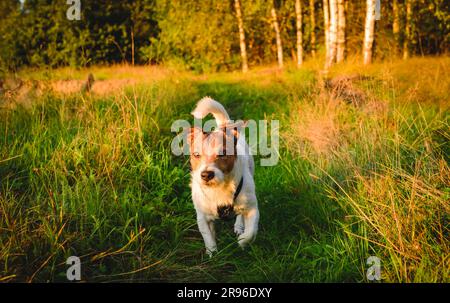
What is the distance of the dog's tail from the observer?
3.96 metres

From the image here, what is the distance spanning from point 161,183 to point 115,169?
1.68ft

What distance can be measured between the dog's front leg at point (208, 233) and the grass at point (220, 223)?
0.11 meters

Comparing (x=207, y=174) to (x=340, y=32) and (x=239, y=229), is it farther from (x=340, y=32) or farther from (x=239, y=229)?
(x=340, y=32)

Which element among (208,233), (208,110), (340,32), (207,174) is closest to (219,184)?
(207,174)

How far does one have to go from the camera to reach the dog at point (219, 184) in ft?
11.7

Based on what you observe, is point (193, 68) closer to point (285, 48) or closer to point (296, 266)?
point (285, 48)

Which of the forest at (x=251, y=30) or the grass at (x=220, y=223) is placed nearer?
the grass at (x=220, y=223)

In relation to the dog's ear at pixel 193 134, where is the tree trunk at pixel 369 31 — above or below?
above

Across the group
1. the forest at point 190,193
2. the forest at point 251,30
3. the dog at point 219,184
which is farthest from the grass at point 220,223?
the forest at point 251,30

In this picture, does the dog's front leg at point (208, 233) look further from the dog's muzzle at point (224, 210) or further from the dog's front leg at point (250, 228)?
the dog's front leg at point (250, 228)

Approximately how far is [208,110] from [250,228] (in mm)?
A: 1245

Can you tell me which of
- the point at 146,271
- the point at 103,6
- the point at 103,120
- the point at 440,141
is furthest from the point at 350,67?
the point at 103,6

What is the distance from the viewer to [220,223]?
4.46 metres

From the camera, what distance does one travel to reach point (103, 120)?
4984 millimetres
